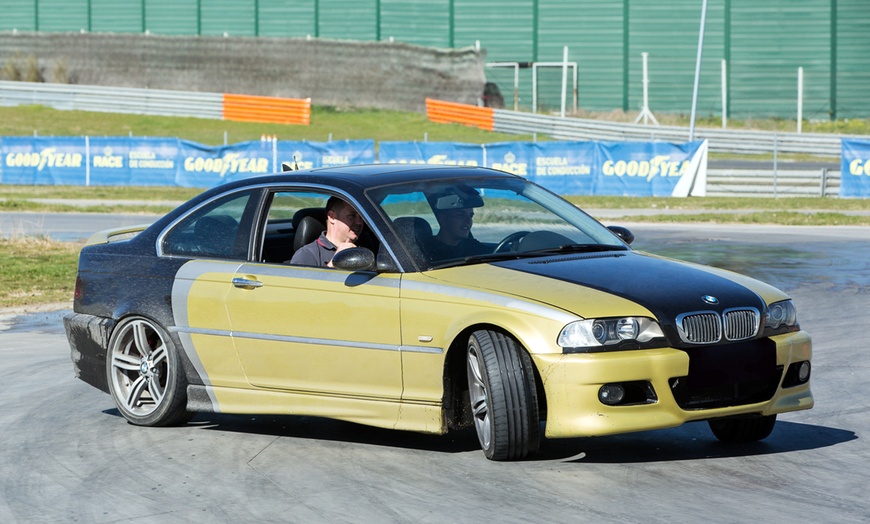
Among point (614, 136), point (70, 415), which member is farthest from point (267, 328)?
point (614, 136)

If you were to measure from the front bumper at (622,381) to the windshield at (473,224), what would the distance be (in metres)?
1.07

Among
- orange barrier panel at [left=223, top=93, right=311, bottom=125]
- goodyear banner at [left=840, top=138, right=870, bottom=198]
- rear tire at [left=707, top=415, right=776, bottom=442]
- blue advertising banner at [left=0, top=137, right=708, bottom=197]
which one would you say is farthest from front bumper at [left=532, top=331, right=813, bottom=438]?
orange barrier panel at [left=223, top=93, right=311, bottom=125]

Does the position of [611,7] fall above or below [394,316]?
above

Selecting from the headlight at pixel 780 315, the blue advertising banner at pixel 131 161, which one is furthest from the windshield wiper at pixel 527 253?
the blue advertising banner at pixel 131 161

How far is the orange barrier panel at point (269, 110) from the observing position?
176 feet

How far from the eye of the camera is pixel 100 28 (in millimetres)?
63281

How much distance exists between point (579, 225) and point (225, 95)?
48.5m

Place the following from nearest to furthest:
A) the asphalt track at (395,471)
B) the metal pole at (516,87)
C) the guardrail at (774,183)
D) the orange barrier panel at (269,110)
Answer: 1. the asphalt track at (395,471)
2. the guardrail at (774,183)
3. the orange barrier panel at (269,110)
4. the metal pole at (516,87)

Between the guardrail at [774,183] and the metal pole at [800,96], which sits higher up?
the metal pole at [800,96]

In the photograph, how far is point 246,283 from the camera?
24.2 feet

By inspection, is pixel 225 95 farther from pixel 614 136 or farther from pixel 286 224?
pixel 286 224

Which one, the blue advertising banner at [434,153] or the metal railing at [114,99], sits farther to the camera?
the metal railing at [114,99]

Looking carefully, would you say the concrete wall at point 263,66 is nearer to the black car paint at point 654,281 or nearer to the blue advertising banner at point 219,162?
the blue advertising banner at point 219,162

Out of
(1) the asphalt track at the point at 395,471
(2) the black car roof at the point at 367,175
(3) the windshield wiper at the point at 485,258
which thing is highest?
(2) the black car roof at the point at 367,175
